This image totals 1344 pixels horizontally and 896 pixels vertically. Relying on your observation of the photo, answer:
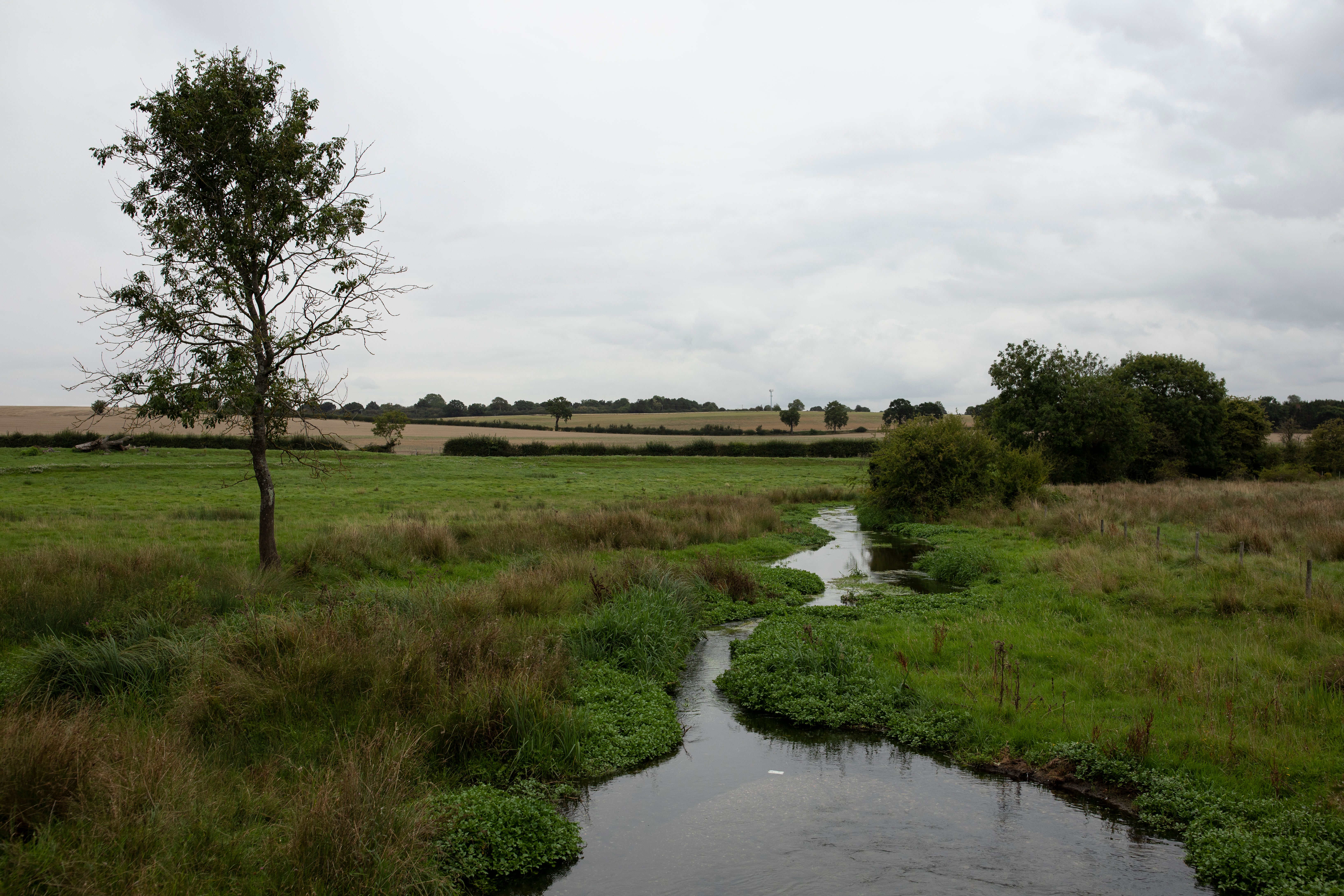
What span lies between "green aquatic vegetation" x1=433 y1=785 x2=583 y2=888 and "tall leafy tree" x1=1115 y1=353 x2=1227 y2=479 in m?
57.5

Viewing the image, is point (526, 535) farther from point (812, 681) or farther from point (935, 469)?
point (935, 469)

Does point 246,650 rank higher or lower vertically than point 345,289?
lower

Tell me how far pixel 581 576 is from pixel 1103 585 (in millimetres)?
11088

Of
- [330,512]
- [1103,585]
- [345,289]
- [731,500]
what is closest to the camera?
[345,289]

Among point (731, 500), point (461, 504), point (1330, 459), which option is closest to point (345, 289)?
point (461, 504)

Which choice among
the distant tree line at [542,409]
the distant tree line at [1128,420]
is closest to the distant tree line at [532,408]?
the distant tree line at [542,409]

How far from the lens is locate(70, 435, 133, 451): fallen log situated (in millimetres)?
50500

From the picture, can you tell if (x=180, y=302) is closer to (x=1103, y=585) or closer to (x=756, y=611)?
(x=756, y=611)

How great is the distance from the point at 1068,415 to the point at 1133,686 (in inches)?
1683

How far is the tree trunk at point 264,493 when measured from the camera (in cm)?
1312

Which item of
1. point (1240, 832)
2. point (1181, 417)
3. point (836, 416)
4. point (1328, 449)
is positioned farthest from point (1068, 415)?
point (836, 416)

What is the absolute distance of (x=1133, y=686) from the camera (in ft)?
31.9

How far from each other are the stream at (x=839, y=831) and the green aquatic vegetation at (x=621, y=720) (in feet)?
0.74

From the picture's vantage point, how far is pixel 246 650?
898 cm
